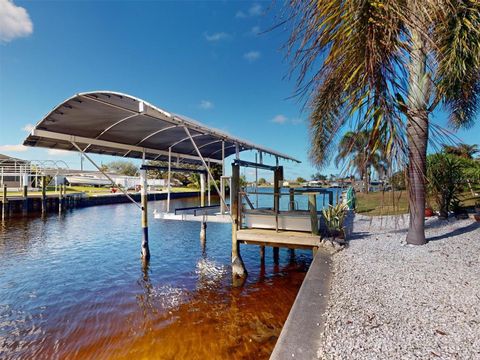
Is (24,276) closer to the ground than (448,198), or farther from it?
closer to the ground

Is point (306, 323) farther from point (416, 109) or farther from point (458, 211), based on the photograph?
point (458, 211)

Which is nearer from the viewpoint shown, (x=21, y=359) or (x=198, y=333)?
(x=21, y=359)

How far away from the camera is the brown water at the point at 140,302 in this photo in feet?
17.0

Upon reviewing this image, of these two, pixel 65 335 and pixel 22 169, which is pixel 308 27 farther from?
pixel 22 169

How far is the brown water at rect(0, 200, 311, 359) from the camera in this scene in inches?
204

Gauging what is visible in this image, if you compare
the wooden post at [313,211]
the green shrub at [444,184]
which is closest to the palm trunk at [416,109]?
the wooden post at [313,211]

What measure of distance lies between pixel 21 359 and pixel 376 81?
721 cm

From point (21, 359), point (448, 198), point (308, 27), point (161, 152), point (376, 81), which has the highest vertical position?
point (161, 152)

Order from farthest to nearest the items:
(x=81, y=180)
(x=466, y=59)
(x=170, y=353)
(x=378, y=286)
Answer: (x=81, y=180) → (x=170, y=353) → (x=378, y=286) → (x=466, y=59)

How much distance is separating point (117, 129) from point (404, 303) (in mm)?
9464

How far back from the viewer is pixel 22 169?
31859mm

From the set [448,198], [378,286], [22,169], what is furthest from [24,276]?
[22,169]

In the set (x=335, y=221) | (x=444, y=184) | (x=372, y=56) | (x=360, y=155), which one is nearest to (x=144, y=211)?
(x=335, y=221)

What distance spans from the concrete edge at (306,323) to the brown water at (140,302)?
1.56 m
